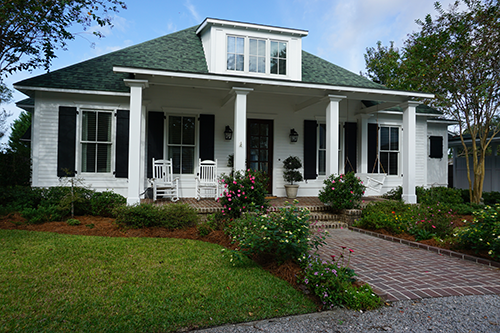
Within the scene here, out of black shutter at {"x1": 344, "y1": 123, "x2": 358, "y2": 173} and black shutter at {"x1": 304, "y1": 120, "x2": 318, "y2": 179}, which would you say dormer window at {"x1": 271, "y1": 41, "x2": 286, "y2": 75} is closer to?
black shutter at {"x1": 304, "y1": 120, "x2": 318, "y2": 179}

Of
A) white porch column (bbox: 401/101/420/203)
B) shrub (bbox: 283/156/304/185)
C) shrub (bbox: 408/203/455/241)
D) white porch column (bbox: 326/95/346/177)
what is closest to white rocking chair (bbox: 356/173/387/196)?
white porch column (bbox: 401/101/420/203)

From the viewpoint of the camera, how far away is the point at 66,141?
7.89m

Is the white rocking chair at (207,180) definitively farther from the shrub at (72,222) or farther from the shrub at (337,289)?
the shrub at (337,289)

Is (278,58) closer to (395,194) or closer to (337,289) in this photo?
(395,194)

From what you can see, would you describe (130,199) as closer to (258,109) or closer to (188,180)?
(188,180)

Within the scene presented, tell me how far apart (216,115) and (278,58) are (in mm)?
2424

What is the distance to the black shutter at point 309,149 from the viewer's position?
32.1 feet

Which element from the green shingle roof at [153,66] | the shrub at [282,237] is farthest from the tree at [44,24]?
the shrub at [282,237]

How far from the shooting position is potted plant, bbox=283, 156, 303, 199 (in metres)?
9.34

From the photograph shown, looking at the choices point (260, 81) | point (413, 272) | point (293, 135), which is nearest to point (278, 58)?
point (260, 81)

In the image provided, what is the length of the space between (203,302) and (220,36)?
7.44 m

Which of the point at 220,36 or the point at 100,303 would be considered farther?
the point at 220,36

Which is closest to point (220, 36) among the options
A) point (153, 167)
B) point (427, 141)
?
point (153, 167)

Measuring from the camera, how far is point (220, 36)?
8.65m
